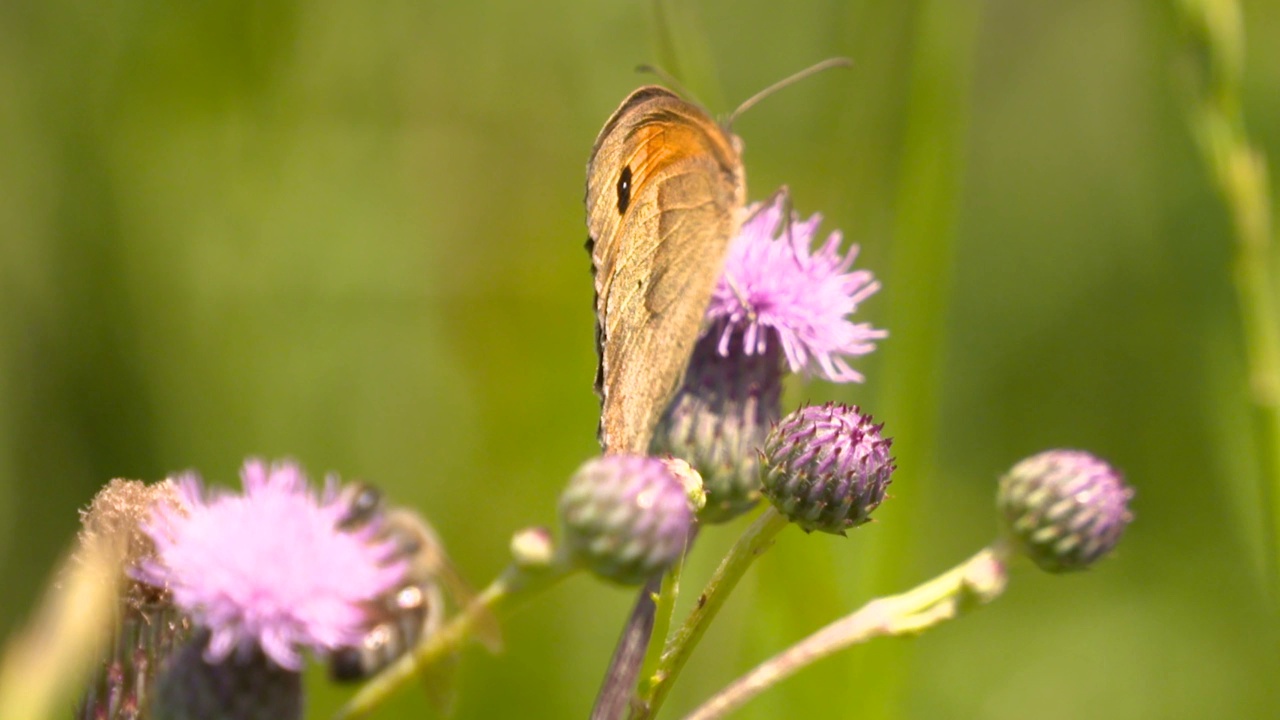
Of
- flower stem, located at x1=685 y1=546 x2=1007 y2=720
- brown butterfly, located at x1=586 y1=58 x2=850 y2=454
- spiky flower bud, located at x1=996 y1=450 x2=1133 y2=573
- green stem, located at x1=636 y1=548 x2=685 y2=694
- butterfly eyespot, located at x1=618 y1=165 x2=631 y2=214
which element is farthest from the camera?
butterfly eyespot, located at x1=618 y1=165 x2=631 y2=214

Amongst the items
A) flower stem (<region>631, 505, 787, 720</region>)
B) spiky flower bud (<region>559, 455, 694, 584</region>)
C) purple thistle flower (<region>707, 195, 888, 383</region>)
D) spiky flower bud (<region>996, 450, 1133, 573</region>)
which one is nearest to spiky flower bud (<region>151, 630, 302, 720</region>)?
spiky flower bud (<region>559, 455, 694, 584</region>)

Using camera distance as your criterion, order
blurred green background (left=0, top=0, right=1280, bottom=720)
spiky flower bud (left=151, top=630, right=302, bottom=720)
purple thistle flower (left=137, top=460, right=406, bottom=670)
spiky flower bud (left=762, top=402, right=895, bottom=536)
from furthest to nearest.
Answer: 1. blurred green background (left=0, top=0, right=1280, bottom=720)
2. spiky flower bud (left=762, top=402, right=895, bottom=536)
3. spiky flower bud (left=151, top=630, right=302, bottom=720)
4. purple thistle flower (left=137, top=460, right=406, bottom=670)

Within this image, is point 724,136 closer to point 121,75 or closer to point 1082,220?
point 121,75

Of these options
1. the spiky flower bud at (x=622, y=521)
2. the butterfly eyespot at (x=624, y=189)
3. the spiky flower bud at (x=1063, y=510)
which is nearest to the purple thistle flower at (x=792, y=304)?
the butterfly eyespot at (x=624, y=189)

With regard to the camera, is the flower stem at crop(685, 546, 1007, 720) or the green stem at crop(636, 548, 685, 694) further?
the green stem at crop(636, 548, 685, 694)

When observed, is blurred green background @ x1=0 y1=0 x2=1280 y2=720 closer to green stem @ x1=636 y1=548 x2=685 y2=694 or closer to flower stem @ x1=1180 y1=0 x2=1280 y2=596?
flower stem @ x1=1180 y1=0 x2=1280 y2=596

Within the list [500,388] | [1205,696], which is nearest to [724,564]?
[500,388]

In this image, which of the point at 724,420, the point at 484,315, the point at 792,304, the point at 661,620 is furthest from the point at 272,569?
the point at 484,315
